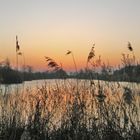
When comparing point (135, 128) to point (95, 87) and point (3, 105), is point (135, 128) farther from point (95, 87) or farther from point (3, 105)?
point (3, 105)

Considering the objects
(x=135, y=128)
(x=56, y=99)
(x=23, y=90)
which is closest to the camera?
(x=135, y=128)

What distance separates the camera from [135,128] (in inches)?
256

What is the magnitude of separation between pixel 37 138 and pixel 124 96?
5.70 ft

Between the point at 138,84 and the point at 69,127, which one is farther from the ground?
the point at 138,84

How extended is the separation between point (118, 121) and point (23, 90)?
3136 millimetres

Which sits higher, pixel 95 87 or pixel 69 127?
pixel 95 87

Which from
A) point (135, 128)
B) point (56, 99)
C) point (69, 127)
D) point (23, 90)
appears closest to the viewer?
point (135, 128)

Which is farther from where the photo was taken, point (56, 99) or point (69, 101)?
point (56, 99)

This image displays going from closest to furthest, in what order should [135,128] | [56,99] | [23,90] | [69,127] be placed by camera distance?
[135,128]
[69,127]
[56,99]
[23,90]

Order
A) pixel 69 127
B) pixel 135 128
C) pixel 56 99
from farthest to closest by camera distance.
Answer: pixel 56 99
pixel 69 127
pixel 135 128

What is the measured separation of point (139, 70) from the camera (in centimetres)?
723

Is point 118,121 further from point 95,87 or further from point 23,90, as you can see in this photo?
point 23,90

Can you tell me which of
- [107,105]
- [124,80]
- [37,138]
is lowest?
[37,138]

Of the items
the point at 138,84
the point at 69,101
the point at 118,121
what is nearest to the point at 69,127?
the point at 69,101
